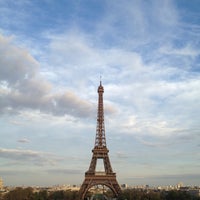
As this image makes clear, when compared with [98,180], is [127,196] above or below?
below

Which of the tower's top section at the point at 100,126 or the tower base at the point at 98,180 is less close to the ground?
the tower's top section at the point at 100,126

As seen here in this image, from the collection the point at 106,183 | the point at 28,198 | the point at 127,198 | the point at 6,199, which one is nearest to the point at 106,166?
the point at 106,183

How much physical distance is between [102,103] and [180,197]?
80.2ft

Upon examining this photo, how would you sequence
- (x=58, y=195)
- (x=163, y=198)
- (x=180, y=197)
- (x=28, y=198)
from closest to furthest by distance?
(x=180, y=197) < (x=163, y=198) < (x=28, y=198) < (x=58, y=195)

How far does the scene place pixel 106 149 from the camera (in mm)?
70062

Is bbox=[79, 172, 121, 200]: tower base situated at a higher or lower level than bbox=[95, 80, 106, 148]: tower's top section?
lower

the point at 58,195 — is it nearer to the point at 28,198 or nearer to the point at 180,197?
the point at 28,198

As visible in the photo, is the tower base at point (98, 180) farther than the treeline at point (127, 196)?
Yes

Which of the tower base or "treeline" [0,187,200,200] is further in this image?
the tower base

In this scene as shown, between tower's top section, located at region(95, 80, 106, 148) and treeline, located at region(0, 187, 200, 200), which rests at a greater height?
tower's top section, located at region(95, 80, 106, 148)

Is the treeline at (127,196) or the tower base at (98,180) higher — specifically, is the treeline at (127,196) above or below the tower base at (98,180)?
below

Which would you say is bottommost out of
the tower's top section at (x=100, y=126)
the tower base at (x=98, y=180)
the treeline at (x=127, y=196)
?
the treeline at (x=127, y=196)

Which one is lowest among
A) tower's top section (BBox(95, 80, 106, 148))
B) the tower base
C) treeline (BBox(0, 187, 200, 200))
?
treeline (BBox(0, 187, 200, 200))

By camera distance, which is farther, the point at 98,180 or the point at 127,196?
the point at 127,196
